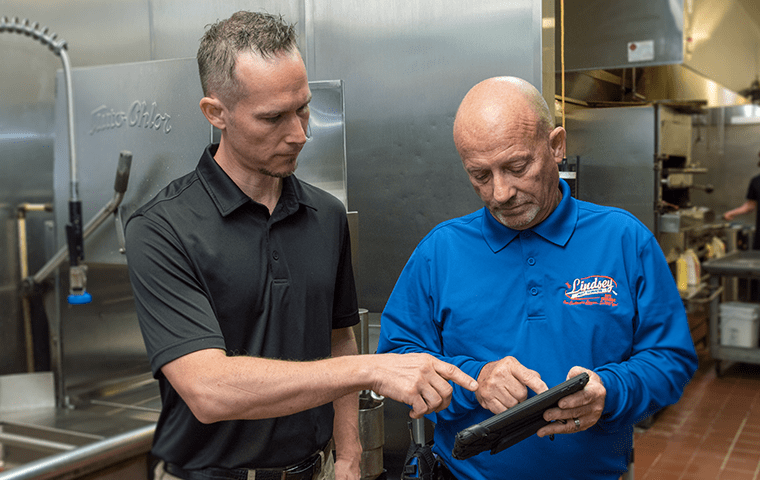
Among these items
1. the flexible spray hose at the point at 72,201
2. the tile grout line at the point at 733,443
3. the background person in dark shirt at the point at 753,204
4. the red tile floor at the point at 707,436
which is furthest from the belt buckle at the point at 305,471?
the background person in dark shirt at the point at 753,204

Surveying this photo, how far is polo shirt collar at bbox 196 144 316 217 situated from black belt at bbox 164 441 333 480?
52 centimetres

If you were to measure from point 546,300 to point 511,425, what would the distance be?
1.13 feet

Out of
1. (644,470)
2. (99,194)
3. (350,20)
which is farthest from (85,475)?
(644,470)

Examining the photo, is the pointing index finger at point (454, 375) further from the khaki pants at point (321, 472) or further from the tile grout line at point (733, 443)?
the tile grout line at point (733, 443)

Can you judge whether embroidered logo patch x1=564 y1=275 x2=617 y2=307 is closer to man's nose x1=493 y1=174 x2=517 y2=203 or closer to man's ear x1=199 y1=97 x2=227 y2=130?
man's nose x1=493 y1=174 x2=517 y2=203

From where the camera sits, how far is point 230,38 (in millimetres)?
1418

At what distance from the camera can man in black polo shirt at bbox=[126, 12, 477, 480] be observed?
1250mm

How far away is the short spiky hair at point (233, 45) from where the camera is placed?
4.58ft

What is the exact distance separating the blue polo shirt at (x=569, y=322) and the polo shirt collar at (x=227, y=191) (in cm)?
38

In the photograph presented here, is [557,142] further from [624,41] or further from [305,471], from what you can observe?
[624,41]

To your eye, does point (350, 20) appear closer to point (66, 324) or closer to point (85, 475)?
point (66, 324)

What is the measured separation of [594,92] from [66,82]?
2750 millimetres

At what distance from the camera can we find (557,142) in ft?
5.17

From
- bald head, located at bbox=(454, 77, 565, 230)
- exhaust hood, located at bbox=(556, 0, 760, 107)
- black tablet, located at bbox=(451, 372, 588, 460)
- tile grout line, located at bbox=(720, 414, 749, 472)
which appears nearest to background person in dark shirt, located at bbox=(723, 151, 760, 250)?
exhaust hood, located at bbox=(556, 0, 760, 107)
